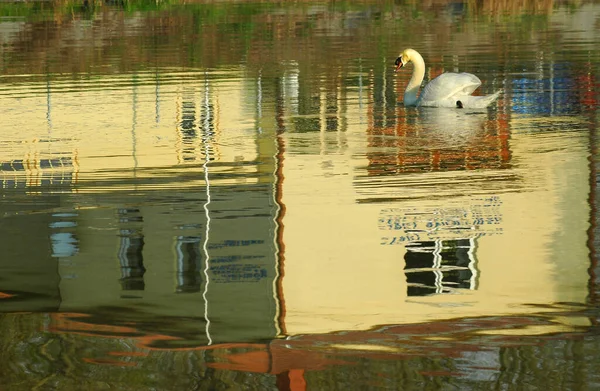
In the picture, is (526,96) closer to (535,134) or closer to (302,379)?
(535,134)

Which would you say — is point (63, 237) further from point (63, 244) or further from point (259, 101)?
point (259, 101)

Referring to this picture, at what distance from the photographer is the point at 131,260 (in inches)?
417

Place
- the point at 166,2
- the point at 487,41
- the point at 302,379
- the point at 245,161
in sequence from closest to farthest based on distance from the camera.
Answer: the point at 302,379
the point at 245,161
the point at 487,41
the point at 166,2

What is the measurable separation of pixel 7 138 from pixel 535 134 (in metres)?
6.58

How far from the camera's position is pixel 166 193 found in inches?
525

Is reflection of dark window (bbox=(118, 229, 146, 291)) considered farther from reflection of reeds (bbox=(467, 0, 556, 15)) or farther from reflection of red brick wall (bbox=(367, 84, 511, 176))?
reflection of reeds (bbox=(467, 0, 556, 15))

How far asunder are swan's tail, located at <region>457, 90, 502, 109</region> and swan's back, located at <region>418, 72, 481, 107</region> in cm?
11

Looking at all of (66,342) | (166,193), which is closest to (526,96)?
(166,193)

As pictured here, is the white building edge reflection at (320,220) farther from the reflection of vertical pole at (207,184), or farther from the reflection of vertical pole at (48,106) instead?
the reflection of vertical pole at (48,106)

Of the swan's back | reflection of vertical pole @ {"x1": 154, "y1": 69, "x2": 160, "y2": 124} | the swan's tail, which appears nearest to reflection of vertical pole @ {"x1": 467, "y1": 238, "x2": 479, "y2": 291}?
the swan's tail

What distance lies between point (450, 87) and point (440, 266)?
964 cm

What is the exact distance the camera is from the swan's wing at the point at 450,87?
19453mm

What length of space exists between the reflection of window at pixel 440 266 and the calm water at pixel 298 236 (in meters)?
0.02

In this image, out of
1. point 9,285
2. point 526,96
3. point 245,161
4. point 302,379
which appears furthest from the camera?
point 526,96
